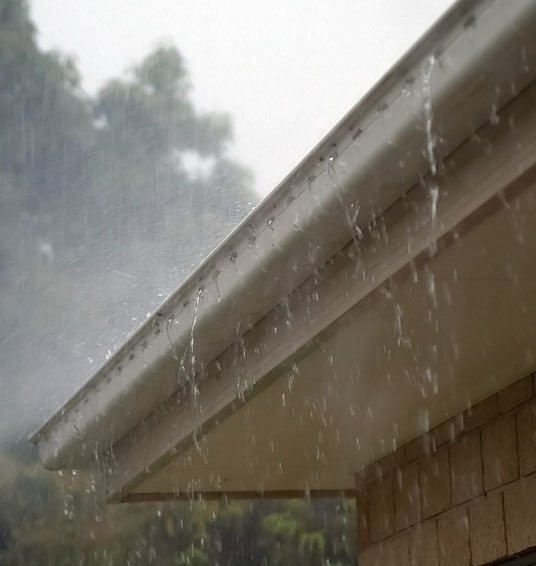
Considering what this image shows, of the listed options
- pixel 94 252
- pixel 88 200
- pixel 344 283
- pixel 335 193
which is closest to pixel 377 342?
pixel 344 283

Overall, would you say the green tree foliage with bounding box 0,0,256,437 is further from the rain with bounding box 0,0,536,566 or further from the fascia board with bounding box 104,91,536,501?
the fascia board with bounding box 104,91,536,501

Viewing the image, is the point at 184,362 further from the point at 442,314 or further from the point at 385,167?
the point at 385,167

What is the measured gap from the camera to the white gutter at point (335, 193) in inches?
85.0

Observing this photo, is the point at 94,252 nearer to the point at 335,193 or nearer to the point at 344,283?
the point at 344,283

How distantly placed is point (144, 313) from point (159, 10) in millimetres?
8407

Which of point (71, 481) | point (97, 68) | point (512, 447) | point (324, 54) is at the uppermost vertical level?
point (324, 54)

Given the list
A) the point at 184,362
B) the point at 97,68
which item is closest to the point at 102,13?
the point at 97,68

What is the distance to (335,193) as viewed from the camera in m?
2.59

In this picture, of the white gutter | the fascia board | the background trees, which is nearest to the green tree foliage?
the background trees

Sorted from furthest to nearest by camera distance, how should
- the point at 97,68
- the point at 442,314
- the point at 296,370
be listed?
the point at 97,68 < the point at 296,370 < the point at 442,314

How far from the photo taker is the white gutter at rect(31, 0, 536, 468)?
216cm

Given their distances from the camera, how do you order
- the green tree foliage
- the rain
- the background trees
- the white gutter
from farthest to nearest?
the green tree foliage < the background trees < the rain < the white gutter

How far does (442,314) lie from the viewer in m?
3.03

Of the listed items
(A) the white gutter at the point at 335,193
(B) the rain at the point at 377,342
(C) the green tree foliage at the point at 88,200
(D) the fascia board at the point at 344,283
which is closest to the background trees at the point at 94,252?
(C) the green tree foliage at the point at 88,200
